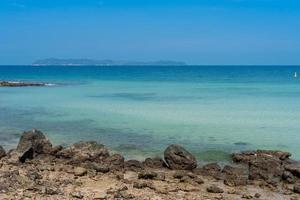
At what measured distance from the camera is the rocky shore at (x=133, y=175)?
12414mm

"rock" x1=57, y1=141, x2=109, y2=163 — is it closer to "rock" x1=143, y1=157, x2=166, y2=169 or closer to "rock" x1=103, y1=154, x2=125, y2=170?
"rock" x1=103, y1=154, x2=125, y2=170

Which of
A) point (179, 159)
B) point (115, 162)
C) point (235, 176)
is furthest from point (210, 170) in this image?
point (115, 162)

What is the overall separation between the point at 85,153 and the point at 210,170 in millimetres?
4178

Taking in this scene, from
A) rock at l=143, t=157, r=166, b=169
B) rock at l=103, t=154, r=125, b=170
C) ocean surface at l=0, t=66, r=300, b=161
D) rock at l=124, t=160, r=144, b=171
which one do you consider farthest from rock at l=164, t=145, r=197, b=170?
ocean surface at l=0, t=66, r=300, b=161

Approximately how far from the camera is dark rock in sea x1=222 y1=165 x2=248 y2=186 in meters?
13.6

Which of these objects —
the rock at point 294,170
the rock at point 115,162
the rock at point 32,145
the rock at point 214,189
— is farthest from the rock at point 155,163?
the rock at point 294,170

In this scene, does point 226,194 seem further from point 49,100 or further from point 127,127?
point 49,100

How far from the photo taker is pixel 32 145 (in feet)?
55.1

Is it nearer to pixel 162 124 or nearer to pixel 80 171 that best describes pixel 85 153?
pixel 80 171

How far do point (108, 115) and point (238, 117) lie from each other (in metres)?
7.71

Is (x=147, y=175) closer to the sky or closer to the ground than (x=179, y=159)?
closer to the ground

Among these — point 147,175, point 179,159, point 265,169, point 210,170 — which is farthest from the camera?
point 179,159

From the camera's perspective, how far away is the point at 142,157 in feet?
57.7

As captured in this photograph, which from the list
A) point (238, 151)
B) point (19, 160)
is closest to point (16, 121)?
point (19, 160)
